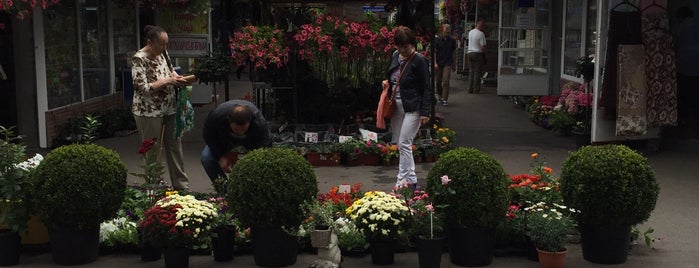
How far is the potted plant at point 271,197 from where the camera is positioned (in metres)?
6.25

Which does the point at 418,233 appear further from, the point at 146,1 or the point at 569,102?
the point at 146,1

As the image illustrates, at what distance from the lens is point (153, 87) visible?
26.9 ft

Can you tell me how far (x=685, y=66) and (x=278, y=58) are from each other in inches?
265

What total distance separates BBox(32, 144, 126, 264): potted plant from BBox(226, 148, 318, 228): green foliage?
953 millimetres

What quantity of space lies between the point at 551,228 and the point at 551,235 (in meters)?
0.05

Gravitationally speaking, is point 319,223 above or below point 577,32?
below

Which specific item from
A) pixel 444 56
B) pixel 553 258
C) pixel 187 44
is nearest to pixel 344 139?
pixel 553 258

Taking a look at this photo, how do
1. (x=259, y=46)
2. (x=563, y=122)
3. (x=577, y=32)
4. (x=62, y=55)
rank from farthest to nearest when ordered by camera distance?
(x=577, y=32)
(x=563, y=122)
(x=62, y=55)
(x=259, y=46)

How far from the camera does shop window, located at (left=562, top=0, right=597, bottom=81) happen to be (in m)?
14.3

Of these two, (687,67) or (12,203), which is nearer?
(12,203)

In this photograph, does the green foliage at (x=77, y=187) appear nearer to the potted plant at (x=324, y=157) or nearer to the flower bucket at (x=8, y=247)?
the flower bucket at (x=8, y=247)

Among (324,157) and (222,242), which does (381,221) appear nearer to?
(222,242)

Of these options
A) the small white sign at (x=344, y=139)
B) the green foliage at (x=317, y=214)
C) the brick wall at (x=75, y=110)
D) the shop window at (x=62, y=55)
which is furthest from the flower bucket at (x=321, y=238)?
the shop window at (x=62, y=55)

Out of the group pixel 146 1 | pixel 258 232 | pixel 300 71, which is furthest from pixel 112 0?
pixel 258 232
